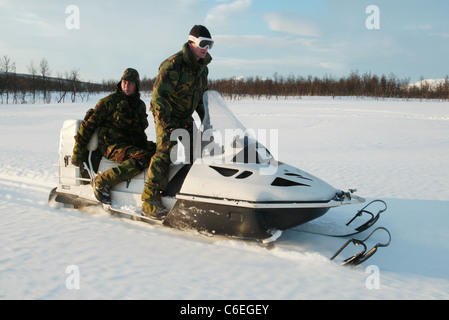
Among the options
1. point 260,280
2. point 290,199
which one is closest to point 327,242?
point 290,199

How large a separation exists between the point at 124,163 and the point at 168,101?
817mm

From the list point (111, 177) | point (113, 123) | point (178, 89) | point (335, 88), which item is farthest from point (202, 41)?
point (335, 88)

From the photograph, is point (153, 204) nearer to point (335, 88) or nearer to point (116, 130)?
point (116, 130)

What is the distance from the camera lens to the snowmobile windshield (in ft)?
10.1

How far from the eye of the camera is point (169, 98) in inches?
132

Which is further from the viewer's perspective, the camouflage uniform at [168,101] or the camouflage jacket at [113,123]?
the camouflage jacket at [113,123]

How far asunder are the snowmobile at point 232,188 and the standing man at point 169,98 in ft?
0.31

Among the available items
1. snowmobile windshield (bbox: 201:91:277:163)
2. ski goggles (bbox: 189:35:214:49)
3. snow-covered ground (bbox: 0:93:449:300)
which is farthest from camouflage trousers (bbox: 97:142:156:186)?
ski goggles (bbox: 189:35:214:49)

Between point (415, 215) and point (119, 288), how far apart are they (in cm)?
332

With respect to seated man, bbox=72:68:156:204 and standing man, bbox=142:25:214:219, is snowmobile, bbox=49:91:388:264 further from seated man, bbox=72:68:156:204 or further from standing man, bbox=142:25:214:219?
seated man, bbox=72:68:156:204

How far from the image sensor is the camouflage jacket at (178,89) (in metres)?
3.30

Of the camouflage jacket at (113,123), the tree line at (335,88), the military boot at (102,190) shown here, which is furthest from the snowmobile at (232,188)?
the tree line at (335,88)

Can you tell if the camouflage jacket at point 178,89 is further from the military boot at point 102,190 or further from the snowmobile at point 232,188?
the military boot at point 102,190

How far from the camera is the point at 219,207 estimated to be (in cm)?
303
